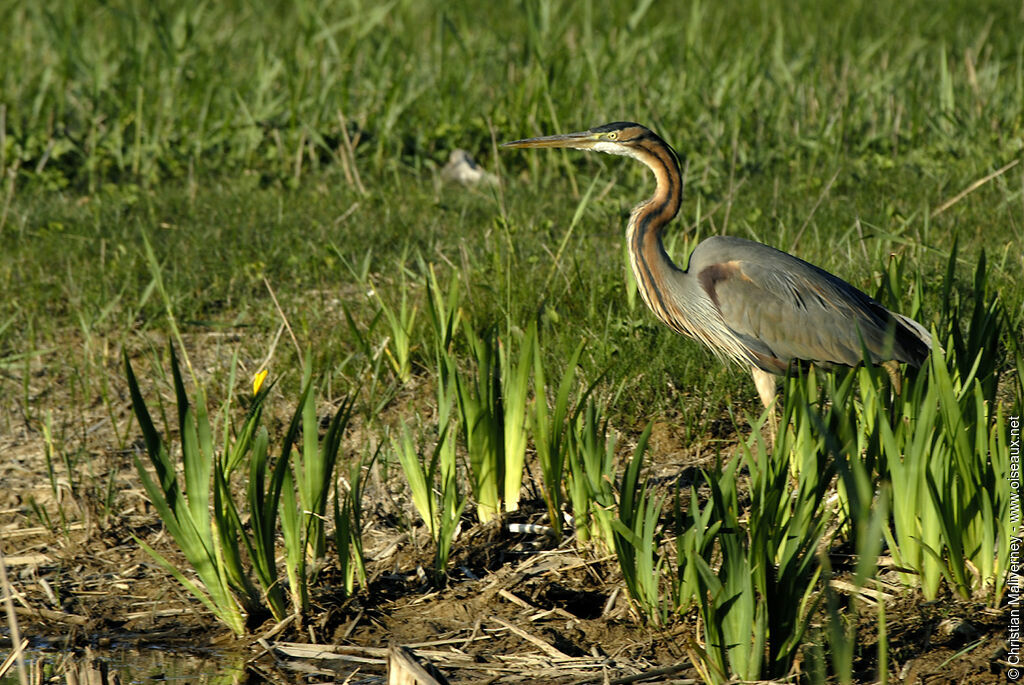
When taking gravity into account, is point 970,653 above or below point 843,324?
below

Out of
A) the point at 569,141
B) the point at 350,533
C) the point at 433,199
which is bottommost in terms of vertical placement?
the point at 350,533

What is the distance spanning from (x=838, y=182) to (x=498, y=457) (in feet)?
12.1

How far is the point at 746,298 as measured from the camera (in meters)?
4.32

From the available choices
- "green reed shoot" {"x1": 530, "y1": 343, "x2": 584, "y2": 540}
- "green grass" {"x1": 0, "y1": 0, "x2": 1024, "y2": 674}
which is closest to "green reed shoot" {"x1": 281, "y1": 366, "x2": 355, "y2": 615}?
"green grass" {"x1": 0, "y1": 0, "x2": 1024, "y2": 674}

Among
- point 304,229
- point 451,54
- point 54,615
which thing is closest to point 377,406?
point 54,615

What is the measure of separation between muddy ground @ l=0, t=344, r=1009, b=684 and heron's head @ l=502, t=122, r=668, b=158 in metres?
1.10

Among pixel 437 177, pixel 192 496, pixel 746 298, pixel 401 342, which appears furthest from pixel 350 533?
pixel 437 177

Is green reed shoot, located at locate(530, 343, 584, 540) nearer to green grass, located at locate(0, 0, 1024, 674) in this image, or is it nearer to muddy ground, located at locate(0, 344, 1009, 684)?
green grass, located at locate(0, 0, 1024, 674)

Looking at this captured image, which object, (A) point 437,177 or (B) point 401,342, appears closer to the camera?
(B) point 401,342

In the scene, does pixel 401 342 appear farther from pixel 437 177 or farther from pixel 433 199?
pixel 437 177

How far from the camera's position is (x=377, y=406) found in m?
4.60

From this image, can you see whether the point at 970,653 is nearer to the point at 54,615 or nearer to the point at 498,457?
the point at 498,457

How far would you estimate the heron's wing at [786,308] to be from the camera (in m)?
4.26

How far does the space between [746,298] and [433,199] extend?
2595 mm
